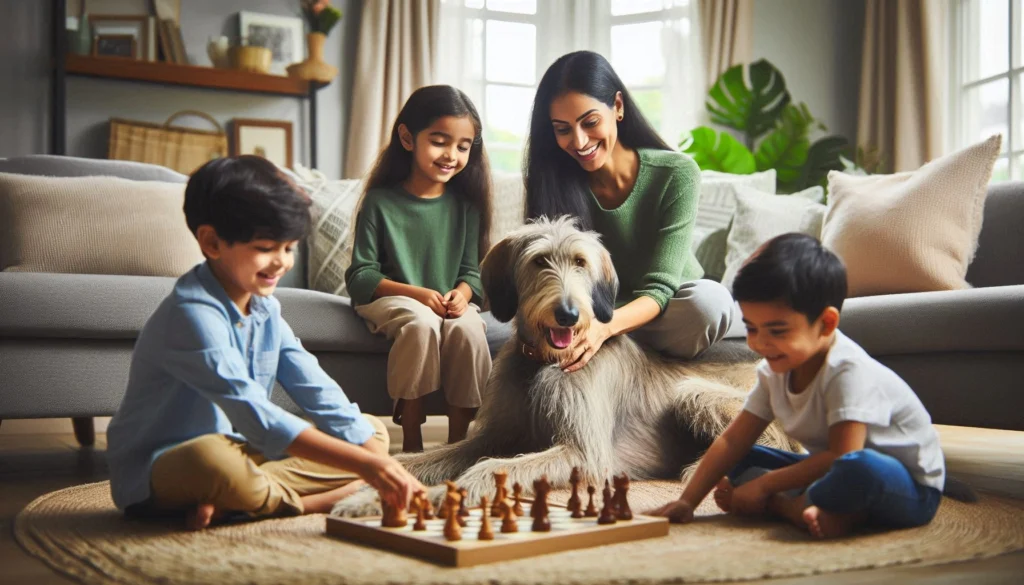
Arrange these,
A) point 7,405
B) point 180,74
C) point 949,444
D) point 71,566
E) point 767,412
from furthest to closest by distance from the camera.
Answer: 1. point 180,74
2. point 949,444
3. point 7,405
4. point 767,412
5. point 71,566

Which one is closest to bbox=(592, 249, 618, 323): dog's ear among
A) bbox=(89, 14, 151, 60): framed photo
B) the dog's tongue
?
the dog's tongue

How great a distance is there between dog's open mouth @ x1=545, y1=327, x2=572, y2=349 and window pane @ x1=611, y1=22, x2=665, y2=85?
5.22m

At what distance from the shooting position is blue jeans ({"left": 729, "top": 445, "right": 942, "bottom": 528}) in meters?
1.76

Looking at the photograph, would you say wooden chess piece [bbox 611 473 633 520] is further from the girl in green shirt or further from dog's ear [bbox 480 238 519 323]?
the girl in green shirt

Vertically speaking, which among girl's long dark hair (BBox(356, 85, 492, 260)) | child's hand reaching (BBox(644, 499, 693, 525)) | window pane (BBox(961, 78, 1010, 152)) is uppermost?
window pane (BBox(961, 78, 1010, 152))

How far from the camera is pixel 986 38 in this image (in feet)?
20.8

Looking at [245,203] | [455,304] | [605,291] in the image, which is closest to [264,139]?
[455,304]

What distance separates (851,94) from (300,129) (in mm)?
4120

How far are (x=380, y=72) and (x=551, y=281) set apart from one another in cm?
458

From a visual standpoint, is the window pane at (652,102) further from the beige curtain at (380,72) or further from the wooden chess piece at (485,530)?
the wooden chess piece at (485,530)

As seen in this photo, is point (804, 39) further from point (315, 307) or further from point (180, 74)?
point (315, 307)

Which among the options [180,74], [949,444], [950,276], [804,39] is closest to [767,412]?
[950,276]

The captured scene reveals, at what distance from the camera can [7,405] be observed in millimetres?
2764

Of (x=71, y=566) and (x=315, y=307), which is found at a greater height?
(x=315, y=307)
